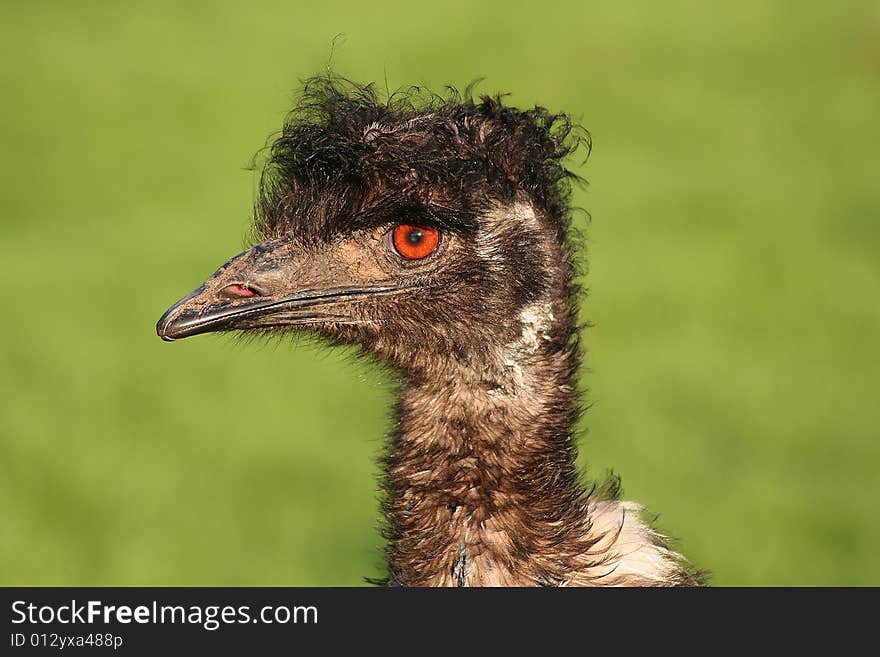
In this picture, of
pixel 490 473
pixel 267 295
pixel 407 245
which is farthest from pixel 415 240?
pixel 490 473

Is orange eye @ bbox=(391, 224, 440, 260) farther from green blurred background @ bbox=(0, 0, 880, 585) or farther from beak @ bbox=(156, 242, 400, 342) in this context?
green blurred background @ bbox=(0, 0, 880, 585)

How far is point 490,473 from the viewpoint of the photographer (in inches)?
153

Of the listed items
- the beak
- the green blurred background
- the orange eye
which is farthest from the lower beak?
the green blurred background

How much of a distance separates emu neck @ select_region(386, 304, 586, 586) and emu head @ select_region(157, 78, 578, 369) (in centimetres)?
11

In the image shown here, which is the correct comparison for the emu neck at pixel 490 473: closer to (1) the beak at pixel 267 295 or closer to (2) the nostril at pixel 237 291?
(1) the beak at pixel 267 295

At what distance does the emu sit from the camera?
152 inches

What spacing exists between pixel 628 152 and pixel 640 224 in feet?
7.33

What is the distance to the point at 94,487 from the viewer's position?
8.84 m

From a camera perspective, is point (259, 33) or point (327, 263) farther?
point (259, 33)

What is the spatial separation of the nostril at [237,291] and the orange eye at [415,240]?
424 mm

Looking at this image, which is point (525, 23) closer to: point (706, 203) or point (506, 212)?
point (706, 203)

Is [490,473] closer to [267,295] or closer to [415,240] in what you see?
[415,240]

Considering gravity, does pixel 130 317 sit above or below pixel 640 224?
below

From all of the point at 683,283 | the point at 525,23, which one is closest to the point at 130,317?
the point at 683,283
